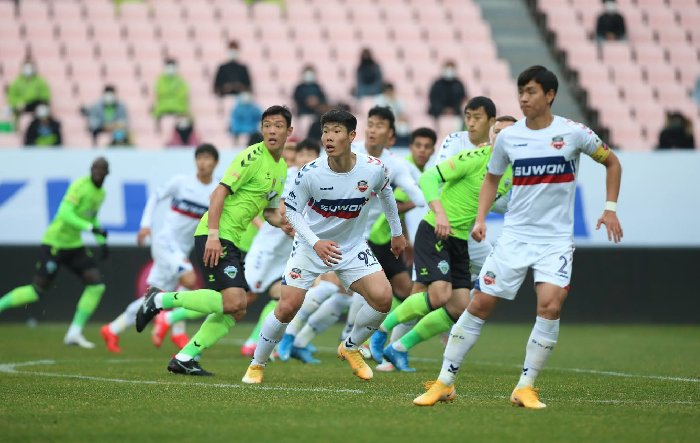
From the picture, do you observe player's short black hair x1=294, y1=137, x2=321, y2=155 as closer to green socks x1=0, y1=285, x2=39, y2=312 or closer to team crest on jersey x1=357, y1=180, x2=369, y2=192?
team crest on jersey x1=357, y1=180, x2=369, y2=192

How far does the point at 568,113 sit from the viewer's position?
24234 millimetres

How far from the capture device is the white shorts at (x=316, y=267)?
9.95 m

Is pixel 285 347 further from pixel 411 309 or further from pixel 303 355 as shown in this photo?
pixel 411 309

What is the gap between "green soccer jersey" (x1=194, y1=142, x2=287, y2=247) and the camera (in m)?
10.7

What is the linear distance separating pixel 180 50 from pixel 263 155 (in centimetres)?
1376

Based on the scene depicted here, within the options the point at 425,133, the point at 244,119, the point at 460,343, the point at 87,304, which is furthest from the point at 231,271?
the point at 244,119

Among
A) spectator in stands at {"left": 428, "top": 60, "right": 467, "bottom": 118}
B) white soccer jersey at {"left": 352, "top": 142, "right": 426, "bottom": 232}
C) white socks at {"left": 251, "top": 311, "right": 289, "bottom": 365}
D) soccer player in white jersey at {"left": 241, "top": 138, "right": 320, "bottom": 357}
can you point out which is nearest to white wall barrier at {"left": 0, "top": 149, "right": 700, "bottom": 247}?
spectator in stands at {"left": 428, "top": 60, "right": 467, "bottom": 118}

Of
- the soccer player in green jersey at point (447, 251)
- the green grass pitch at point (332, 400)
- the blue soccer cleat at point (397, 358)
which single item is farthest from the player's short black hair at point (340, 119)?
the blue soccer cleat at point (397, 358)

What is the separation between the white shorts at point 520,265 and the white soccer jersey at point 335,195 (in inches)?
61.5

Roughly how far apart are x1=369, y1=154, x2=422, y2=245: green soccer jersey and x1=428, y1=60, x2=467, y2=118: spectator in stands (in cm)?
886

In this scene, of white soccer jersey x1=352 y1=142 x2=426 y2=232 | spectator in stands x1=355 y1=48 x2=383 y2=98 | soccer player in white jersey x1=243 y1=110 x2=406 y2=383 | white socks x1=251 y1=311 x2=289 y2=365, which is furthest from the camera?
spectator in stands x1=355 y1=48 x2=383 y2=98

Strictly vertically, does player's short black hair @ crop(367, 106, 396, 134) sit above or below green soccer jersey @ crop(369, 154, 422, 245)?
above

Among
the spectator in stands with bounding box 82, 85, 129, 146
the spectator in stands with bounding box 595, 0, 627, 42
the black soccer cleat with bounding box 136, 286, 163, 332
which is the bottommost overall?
the black soccer cleat with bounding box 136, 286, 163, 332

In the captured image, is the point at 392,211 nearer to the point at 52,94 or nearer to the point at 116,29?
the point at 52,94
